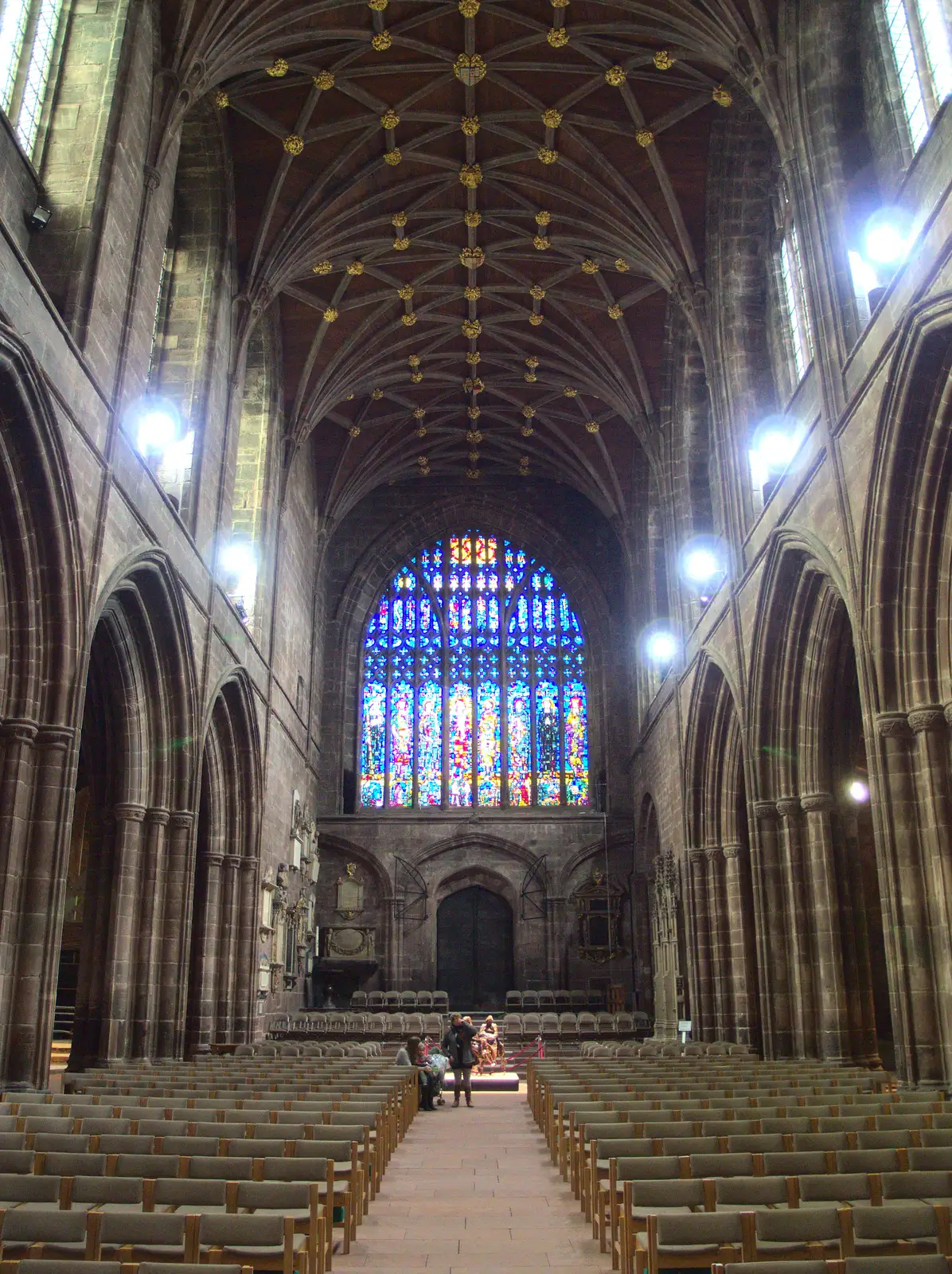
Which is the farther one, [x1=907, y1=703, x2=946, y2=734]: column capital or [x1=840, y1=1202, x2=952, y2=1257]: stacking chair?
[x1=907, y1=703, x2=946, y2=734]: column capital

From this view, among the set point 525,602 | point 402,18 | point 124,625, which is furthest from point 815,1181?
point 525,602

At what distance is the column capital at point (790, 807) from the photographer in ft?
55.5

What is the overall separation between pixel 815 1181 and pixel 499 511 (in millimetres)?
29110

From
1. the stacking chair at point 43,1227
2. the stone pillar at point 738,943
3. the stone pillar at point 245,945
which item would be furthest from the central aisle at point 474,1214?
the stone pillar at point 245,945

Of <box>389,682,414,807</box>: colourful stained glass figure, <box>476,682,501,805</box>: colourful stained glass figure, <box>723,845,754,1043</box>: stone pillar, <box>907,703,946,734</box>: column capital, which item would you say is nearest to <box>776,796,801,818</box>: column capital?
<box>723,845,754,1043</box>: stone pillar

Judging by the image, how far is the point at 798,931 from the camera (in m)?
16.5

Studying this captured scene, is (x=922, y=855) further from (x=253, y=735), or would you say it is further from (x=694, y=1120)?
(x=253, y=735)

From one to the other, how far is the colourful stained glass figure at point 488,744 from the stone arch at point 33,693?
2027cm

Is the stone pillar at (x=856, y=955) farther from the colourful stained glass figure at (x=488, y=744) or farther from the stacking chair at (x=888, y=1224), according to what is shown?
the colourful stained glass figure at (x=488, y=744)

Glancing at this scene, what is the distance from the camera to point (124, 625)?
16.1 metres

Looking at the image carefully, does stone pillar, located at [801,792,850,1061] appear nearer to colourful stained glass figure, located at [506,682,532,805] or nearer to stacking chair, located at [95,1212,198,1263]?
stacking chair, located at [95,1212,198,1263]

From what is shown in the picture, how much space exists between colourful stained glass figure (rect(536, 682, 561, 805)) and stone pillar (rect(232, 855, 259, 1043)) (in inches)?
466

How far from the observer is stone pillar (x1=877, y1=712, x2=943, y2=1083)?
1143 centimetres

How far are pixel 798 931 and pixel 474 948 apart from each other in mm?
15920
